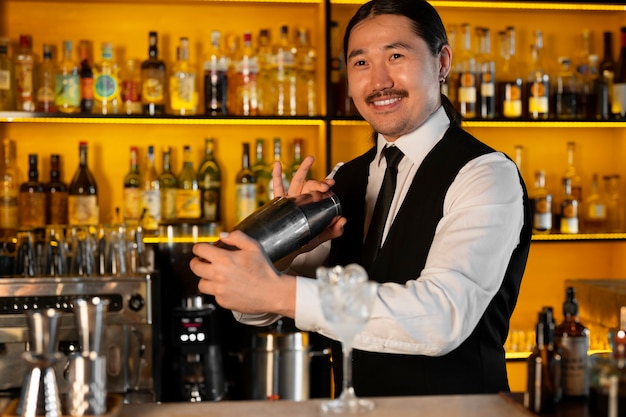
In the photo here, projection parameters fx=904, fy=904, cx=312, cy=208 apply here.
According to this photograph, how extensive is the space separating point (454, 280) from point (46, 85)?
2.15 meters

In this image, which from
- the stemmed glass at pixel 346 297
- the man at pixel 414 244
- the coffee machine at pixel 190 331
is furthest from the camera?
the coffee machine at pixel 190 331

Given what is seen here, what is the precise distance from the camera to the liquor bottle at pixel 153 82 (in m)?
3.26

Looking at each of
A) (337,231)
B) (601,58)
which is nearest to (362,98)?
(337,231)

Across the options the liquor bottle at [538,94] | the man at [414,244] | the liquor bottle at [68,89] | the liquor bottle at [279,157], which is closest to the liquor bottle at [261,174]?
the liquor bottle at [279,157]

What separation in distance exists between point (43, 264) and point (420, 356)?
5.36ft

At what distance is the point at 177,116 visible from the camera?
10.6 ft

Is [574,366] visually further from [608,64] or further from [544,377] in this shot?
[608,64]

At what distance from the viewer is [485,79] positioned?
3.41 meters

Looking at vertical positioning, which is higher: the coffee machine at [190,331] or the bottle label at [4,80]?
the bottle label at [4,80]

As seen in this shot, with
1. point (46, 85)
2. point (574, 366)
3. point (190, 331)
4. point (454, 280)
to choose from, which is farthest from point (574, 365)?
point (46, 85)

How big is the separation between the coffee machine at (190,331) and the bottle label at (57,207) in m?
0.37

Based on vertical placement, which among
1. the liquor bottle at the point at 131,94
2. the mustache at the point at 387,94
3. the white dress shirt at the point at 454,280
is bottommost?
the white dress shirt at the point at 454,280

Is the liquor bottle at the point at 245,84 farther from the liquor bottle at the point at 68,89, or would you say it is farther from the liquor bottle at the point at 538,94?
the liquor bottle at the point at 538,94

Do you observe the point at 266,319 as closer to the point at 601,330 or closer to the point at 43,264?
the point at 43,264
